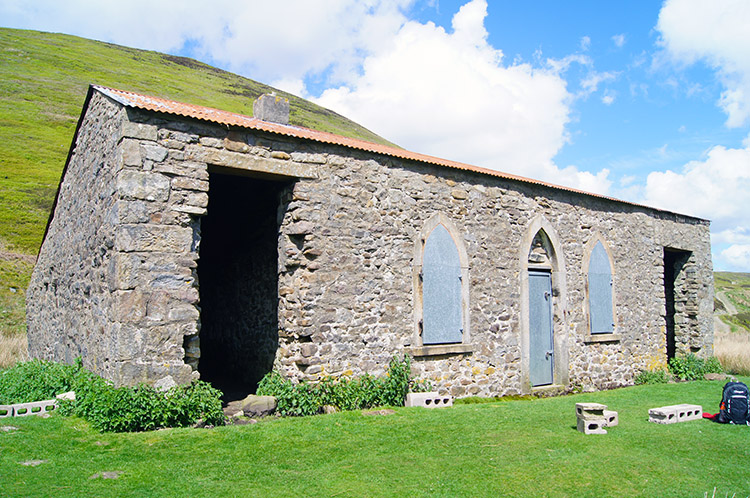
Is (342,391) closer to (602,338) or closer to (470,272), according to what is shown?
(470,272)

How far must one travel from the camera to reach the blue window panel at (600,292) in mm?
11852

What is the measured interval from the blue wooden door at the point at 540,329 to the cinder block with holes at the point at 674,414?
3101 mm

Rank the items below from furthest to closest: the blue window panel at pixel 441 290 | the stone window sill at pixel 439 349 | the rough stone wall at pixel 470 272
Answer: the blue window panel at pixel 441 290 → the stone window sill at pixel 439 349 → the rough stone wall at pixel 470 272

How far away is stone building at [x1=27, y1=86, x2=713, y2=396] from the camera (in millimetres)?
6668

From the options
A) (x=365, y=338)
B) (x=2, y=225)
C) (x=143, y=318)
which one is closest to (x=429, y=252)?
(x=365, y=338)

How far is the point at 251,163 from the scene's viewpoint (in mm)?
7410

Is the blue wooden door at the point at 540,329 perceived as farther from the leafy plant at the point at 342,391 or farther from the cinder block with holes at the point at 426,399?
the leafy plant at the point at 342,391

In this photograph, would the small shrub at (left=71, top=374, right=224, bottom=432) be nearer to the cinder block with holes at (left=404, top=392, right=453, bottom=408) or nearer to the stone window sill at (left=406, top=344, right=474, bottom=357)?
the cinder block with holes at (left=404, top=392, right=453, bottom=408)

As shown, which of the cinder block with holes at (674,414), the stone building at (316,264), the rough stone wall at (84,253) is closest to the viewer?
the stone building at (316,264)

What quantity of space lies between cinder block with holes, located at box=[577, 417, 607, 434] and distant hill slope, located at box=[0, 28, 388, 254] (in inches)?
953

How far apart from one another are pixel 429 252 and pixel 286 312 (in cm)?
277

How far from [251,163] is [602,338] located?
891 cm

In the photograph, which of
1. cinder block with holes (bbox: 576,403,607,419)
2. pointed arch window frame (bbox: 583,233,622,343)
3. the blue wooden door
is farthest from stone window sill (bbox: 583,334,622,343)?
cinder block with holes (bbox: 576,403,607,419)

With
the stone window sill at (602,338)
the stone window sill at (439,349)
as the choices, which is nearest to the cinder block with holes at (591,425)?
the stone window sill at (439,349)
